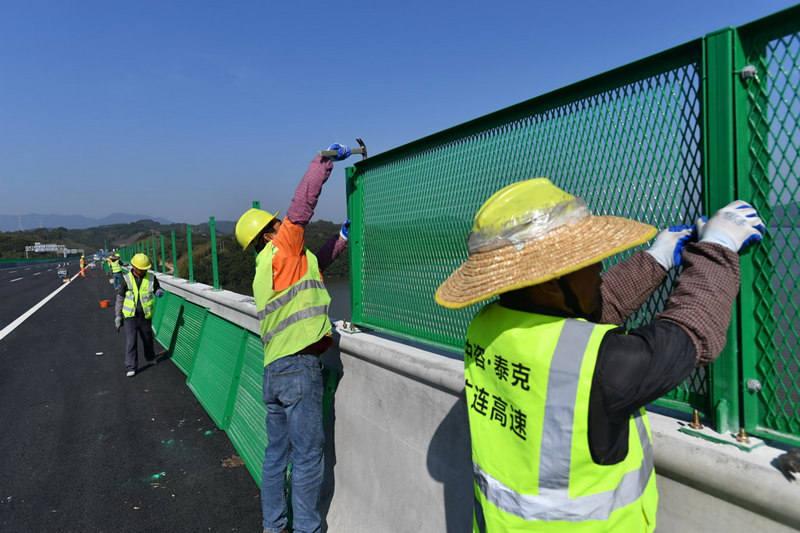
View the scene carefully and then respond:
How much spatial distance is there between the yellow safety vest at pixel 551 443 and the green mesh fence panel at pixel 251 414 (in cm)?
318

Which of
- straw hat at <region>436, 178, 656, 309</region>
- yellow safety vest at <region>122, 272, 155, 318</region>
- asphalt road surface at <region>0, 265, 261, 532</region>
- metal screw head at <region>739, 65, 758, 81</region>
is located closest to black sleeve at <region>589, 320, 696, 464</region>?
straw hat at <region>436, 178, 656, 309</region>

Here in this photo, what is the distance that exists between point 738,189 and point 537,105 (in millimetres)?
935

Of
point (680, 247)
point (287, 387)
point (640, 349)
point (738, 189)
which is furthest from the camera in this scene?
point (287, 387)

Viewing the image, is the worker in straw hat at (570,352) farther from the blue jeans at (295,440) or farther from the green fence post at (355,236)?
the green fence post at (355,236)

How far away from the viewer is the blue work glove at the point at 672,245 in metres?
1.67

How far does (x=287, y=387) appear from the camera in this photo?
324 cm

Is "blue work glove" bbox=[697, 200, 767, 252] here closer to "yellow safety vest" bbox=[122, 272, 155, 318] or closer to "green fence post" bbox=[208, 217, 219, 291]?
"green fence post" bbox=[208, 217, 219, 291]

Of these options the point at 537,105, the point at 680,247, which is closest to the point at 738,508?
the point at 680,247

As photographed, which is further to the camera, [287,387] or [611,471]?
[287,387]

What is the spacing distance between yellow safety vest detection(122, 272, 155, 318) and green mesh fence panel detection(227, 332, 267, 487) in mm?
4128

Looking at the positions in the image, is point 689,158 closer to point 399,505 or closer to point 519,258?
point 519,258

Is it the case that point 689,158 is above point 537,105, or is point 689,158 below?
below

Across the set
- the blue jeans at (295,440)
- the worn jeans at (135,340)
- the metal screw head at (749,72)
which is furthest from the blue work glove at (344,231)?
the worn jeans at (135,340)

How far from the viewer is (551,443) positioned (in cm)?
135
